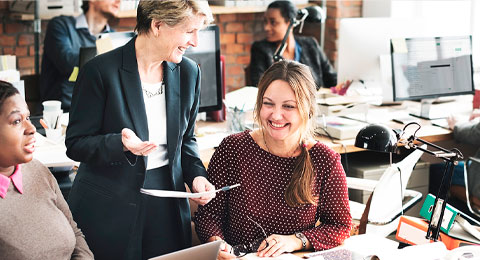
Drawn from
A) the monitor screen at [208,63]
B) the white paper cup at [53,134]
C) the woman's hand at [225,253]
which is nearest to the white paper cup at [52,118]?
the white paper cup at [53,134]

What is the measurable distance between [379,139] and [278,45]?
8.66 ft

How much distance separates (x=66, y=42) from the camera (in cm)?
445

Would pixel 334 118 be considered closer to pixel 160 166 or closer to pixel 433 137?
pixel 433 137

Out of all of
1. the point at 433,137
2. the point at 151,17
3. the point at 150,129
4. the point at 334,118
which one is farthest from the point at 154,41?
the point at 433,137

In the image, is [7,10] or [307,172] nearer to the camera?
[307,172]

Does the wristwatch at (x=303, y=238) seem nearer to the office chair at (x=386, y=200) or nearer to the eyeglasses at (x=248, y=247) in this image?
the eyeglasses at (x=248, y=247)

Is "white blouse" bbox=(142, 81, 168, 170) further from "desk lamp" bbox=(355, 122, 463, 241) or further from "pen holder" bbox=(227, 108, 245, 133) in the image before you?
"pen holder" bbox=(227, 108, 245, 133)

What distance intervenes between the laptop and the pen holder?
1764 mm

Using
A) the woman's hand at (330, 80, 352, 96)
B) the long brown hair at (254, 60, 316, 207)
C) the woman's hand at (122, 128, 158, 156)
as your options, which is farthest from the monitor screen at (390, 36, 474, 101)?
the woman's hand at (122, 128, 158, 156)

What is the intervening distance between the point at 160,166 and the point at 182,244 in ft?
0.93

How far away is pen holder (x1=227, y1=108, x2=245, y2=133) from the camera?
11.2 feet

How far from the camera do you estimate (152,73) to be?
7.14 feet

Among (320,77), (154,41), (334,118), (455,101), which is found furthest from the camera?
(320,77)

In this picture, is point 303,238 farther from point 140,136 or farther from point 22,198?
point 22,198
